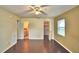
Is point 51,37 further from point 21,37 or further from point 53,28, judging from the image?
point 21,37

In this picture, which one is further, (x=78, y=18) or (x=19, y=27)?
(x=19, y=27)

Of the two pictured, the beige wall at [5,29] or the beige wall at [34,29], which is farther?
the beige wall at [34,29]

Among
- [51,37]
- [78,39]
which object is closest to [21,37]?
[51,37]

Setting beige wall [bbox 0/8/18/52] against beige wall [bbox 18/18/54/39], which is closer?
beige wall [bbox 0/8/18/52]

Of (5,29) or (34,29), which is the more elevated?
(5,29)

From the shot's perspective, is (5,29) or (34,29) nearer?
(5,29)
